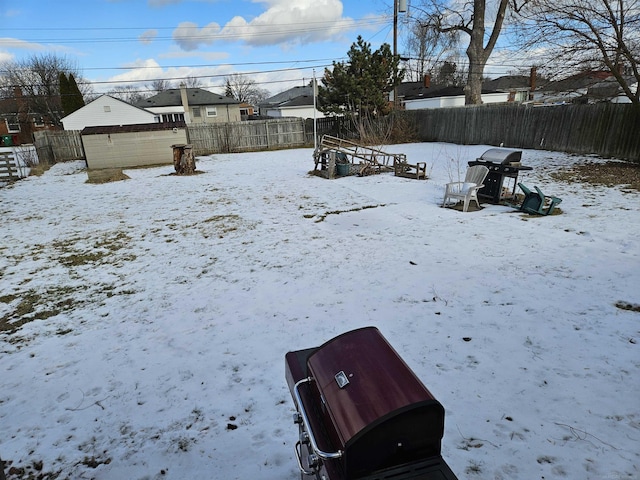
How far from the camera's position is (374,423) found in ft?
3.58

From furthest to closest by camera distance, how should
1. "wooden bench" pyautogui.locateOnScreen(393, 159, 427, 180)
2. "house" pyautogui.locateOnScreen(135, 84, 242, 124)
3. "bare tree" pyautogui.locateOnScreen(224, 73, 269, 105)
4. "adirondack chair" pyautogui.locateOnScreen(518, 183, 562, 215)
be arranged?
1. "bare tree" pyautogui.locateOnScreen(224, 73, 269, 105)
2. "house" pyautogui.locateOnScreen(135, 84, 242, 124)
3. "wooden bench" pyautogui.locateOnScreen(393, 159, 427, 180)
4. "adirondack chair" pyautogui.locateOnScreen(518, 183, 562, 215)

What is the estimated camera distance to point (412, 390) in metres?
1.17

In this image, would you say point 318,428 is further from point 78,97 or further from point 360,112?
point 78,97

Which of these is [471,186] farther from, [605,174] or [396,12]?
[396,12]

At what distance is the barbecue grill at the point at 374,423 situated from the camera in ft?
3.62

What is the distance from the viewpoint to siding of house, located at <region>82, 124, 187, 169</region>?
15539 mm

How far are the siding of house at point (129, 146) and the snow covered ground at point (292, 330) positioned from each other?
9.49m

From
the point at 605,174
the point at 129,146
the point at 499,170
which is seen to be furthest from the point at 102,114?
the point at 605,174

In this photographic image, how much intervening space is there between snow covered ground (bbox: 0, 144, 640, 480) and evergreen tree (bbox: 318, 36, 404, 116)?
47.2 ft

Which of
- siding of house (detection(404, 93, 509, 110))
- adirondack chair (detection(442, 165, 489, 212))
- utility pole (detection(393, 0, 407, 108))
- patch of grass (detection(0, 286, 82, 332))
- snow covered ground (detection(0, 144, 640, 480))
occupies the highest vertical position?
utility pole (detection(393, 0, 407, 108))

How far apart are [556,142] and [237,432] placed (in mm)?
15445

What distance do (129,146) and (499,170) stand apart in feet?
48.3

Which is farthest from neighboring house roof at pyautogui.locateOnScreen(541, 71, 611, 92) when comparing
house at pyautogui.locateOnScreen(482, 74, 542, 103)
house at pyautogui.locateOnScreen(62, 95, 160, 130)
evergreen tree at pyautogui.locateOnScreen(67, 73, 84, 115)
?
evergreen tree at pyautogui.locateOnScreen(67, 73, 84, 115)

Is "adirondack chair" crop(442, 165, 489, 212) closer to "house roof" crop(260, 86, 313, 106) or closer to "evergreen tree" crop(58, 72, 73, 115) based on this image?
A: "evergreen tree" crop(58, 72, 73, 115)
